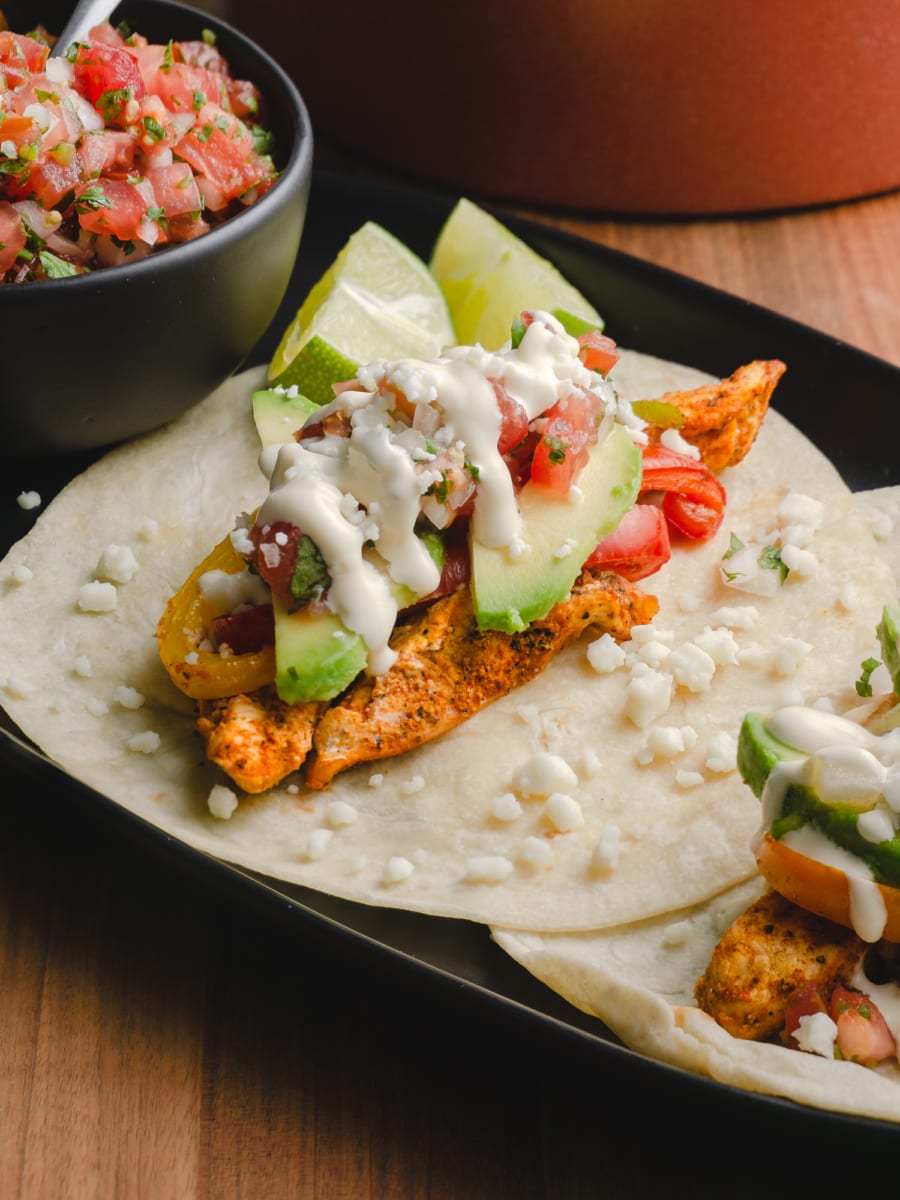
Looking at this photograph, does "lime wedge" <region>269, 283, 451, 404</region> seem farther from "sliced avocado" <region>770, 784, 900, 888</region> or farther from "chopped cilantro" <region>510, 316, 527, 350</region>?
"sliced avocado" <region>770, 784, 900, 888</region>

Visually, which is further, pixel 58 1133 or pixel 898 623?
pixel 898 623

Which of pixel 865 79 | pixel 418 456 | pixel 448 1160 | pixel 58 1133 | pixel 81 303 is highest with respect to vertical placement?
pixel 865 79

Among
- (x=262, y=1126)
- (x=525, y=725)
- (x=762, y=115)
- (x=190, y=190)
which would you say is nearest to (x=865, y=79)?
(x=762, y=115)

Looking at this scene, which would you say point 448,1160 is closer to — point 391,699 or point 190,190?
point 391,699

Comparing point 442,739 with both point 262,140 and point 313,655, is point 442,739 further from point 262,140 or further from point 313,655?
point 262,140

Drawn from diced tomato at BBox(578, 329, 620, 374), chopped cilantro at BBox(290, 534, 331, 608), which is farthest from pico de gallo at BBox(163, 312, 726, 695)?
diced tomato at BBox(578, 329, 620, 374)

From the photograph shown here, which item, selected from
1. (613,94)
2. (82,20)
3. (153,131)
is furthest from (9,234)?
(613,94)
